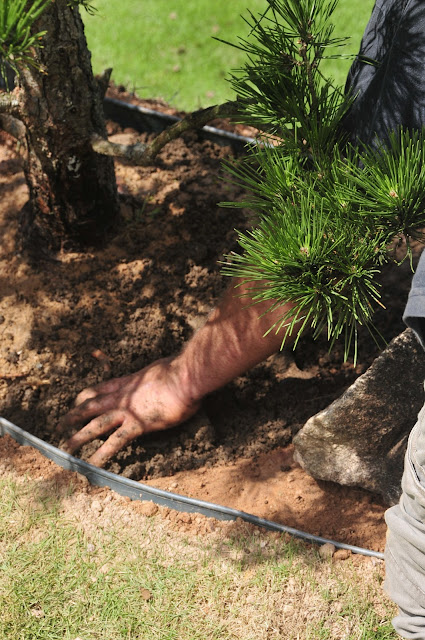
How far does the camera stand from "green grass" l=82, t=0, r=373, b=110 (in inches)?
188

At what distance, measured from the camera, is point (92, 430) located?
8.40ft

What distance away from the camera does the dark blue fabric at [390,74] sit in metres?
A: 1.71

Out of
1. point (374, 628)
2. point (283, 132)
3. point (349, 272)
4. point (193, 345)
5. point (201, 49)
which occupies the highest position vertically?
point (201, 49)

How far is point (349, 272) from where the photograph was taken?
5.21ft

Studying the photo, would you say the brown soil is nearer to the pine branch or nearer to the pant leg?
the pine branch

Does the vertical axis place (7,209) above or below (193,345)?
above

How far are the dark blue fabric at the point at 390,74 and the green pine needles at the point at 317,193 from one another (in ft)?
0.35

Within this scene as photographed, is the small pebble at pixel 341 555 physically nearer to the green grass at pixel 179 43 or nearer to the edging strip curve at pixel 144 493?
the edging strip curve at pixel 144 493

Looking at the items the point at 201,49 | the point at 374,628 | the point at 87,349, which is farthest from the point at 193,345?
the point at 201,49

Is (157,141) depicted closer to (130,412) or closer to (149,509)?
(130,412)

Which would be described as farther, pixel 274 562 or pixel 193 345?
pixel 193 345

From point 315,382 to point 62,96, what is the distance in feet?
5.07

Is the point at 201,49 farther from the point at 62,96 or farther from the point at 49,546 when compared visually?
the point at 49,546

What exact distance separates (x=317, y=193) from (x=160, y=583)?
137 cm
